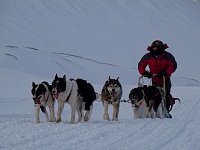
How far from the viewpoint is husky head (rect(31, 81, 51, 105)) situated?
6.73 metres

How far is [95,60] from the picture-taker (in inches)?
1559

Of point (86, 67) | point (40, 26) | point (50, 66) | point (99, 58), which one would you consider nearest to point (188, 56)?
point (99, 58)

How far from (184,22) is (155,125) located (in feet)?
190

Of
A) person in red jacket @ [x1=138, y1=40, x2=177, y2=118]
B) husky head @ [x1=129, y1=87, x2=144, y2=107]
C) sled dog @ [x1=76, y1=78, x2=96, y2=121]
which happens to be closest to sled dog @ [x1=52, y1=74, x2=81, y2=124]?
sled dog @ [x1=76, y1=78, x2=96, y2=121]

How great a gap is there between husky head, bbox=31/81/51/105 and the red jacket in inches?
82.9

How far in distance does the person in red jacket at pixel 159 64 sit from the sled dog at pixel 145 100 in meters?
0.33

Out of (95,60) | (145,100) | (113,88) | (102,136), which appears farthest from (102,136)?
(95,60)

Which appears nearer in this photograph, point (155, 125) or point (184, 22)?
point (155, 125)

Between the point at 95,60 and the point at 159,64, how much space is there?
103 ft

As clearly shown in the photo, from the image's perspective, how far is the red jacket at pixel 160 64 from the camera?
8.18 m

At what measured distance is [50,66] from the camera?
29984 millimetres

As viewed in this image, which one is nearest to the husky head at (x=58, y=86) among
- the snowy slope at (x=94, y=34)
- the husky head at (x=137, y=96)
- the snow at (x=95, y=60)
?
the snow at (x=95, y=60)

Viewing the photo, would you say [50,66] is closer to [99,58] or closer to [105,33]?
[99,58]

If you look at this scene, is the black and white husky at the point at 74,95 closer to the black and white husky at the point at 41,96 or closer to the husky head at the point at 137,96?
the black and white husky at the point at 41,96
